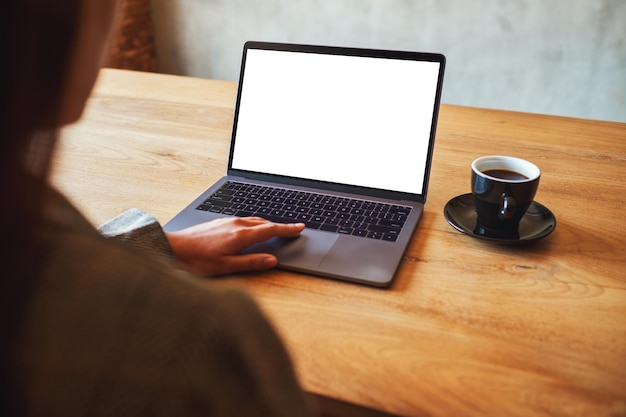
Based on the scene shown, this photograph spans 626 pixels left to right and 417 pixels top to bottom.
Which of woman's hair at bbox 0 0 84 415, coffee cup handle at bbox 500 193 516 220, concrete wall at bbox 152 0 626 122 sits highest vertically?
woman's hair at bbox 0 0 84 415

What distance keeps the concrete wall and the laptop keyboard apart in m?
2.05

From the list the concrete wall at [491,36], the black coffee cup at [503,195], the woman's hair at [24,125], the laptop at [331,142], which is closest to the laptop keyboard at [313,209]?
the laptop at [331,142]

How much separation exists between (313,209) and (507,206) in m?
0.29

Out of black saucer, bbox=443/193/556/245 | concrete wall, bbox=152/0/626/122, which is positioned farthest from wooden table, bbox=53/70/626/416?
concrete wall, bbox=152/0/626/122

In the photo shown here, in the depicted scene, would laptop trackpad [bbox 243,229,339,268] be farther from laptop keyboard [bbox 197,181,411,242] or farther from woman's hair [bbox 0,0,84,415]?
woman's hair [bbox 0,0,84,415]

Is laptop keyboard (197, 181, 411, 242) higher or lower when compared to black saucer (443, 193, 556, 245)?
lower

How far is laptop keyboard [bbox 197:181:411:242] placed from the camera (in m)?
1.01

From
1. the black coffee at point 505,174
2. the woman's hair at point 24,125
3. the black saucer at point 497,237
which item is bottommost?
the black saucer at point 497,237

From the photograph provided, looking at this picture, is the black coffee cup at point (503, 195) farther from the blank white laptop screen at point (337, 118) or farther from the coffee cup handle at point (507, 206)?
the blank white laptop screen at point (337, 118)

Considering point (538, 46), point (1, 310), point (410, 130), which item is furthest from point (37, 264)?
point (538, 46)

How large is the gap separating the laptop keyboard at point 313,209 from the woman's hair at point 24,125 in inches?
24.7

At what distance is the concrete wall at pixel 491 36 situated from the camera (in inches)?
109

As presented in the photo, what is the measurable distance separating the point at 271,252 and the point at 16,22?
61 centimetres

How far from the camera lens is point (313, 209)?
1.06 m
